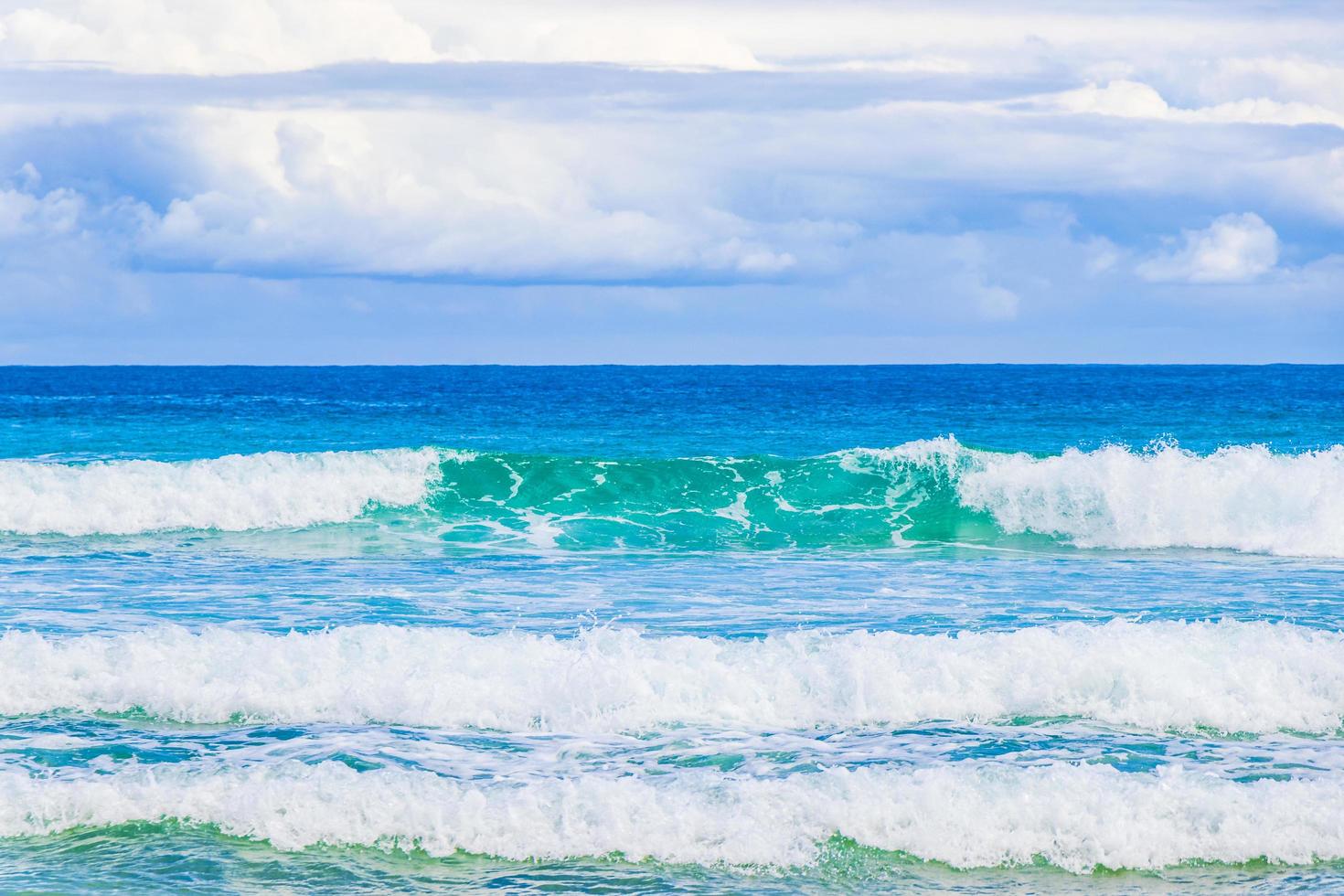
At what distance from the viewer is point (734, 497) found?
876 inches

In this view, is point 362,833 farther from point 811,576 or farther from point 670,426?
point 670,426

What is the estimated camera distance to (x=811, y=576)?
1505 cm

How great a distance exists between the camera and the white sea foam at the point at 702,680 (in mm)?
8836

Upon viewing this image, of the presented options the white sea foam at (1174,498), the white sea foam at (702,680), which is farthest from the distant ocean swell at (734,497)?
the white sea foam at (702,680)

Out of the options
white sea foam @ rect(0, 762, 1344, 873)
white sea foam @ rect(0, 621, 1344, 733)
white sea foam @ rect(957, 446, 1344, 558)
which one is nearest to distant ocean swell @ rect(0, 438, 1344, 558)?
white sea foam @ rect(957, 446, 1344, 558)

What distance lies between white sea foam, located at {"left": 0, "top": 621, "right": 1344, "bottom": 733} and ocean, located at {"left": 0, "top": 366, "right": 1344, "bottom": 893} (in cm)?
3

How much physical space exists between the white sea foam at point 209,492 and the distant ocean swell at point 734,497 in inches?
1.4

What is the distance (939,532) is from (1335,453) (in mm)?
7545

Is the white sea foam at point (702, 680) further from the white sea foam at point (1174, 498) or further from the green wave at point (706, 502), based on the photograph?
the green wave at point (706, 502)

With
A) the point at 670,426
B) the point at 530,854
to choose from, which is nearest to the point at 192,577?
the point at 530,854

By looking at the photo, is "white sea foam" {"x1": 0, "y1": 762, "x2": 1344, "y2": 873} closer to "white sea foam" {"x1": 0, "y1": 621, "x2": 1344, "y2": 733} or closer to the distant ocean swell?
"white sea foam" {"x1": 0, "y1": 621, "x2": 1344, "y2": 733}

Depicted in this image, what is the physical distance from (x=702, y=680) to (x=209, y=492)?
44.9 feet

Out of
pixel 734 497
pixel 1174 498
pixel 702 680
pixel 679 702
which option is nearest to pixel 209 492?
pixel 734 497

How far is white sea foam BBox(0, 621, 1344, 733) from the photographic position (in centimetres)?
884
